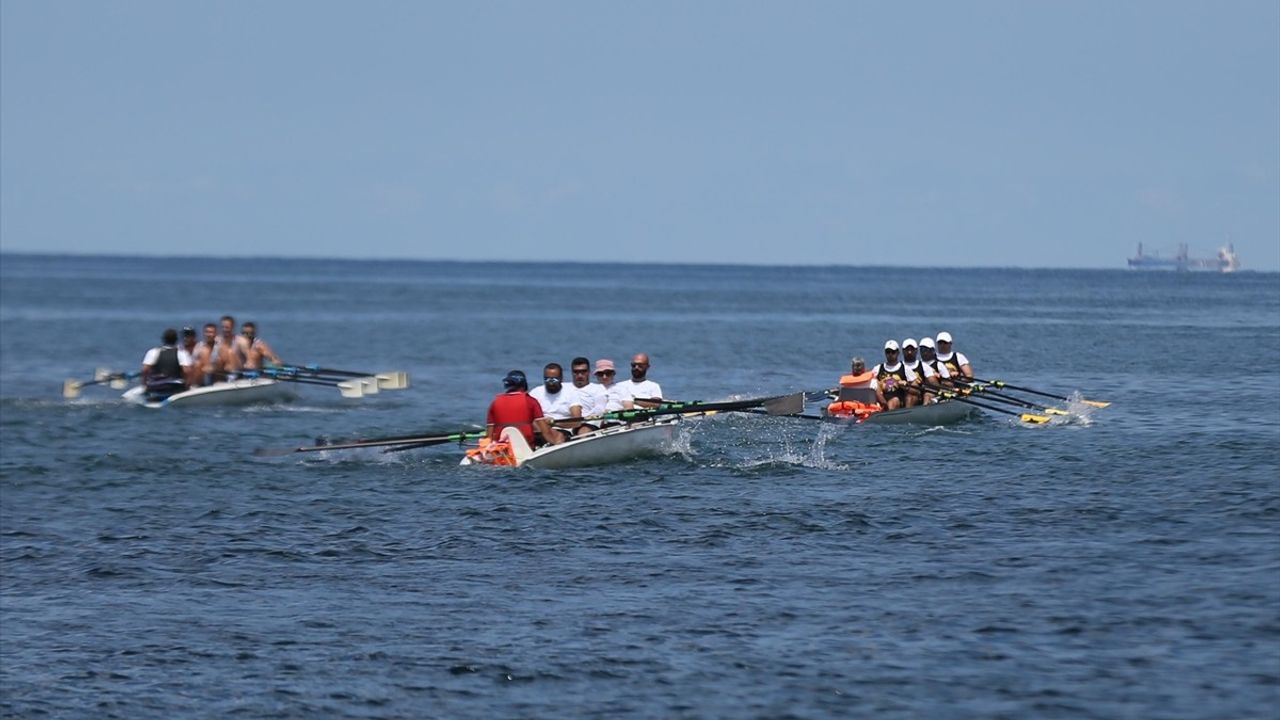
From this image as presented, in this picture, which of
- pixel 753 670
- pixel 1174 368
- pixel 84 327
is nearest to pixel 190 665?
pixel 753 670

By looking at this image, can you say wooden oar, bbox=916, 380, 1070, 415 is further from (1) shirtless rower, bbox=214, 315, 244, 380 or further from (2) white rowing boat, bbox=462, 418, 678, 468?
(1) shirtless rower, bbox=214, 315, 244, 380

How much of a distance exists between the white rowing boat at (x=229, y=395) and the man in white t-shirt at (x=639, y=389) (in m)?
14.2

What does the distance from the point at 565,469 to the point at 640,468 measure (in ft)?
4.31

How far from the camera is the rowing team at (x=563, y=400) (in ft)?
88.3

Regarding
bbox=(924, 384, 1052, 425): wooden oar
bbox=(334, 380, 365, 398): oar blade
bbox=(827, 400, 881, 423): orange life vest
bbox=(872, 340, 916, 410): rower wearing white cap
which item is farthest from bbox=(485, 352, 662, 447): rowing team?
bbox=(334, 380, 365, 398): oar blade

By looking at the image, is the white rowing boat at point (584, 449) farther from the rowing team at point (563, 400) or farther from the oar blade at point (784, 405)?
the oar blade at point (784, 405)

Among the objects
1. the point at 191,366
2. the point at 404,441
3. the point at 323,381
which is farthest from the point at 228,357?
the point at 404,441

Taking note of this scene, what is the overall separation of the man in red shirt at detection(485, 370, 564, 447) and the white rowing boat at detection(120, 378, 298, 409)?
14746 mm

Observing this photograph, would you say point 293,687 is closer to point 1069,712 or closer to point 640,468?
point 1069,712

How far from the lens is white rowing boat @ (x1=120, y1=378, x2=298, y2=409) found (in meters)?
39.6

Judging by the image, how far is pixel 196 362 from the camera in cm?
4034

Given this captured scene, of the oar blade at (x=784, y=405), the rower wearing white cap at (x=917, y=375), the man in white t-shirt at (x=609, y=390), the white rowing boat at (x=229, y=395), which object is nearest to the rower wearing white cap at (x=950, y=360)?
the rower wearing white cap at (x=917, y=375)

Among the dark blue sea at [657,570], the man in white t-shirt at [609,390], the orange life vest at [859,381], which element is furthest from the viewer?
the orange life vest at [859,381]

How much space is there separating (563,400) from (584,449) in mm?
1564
